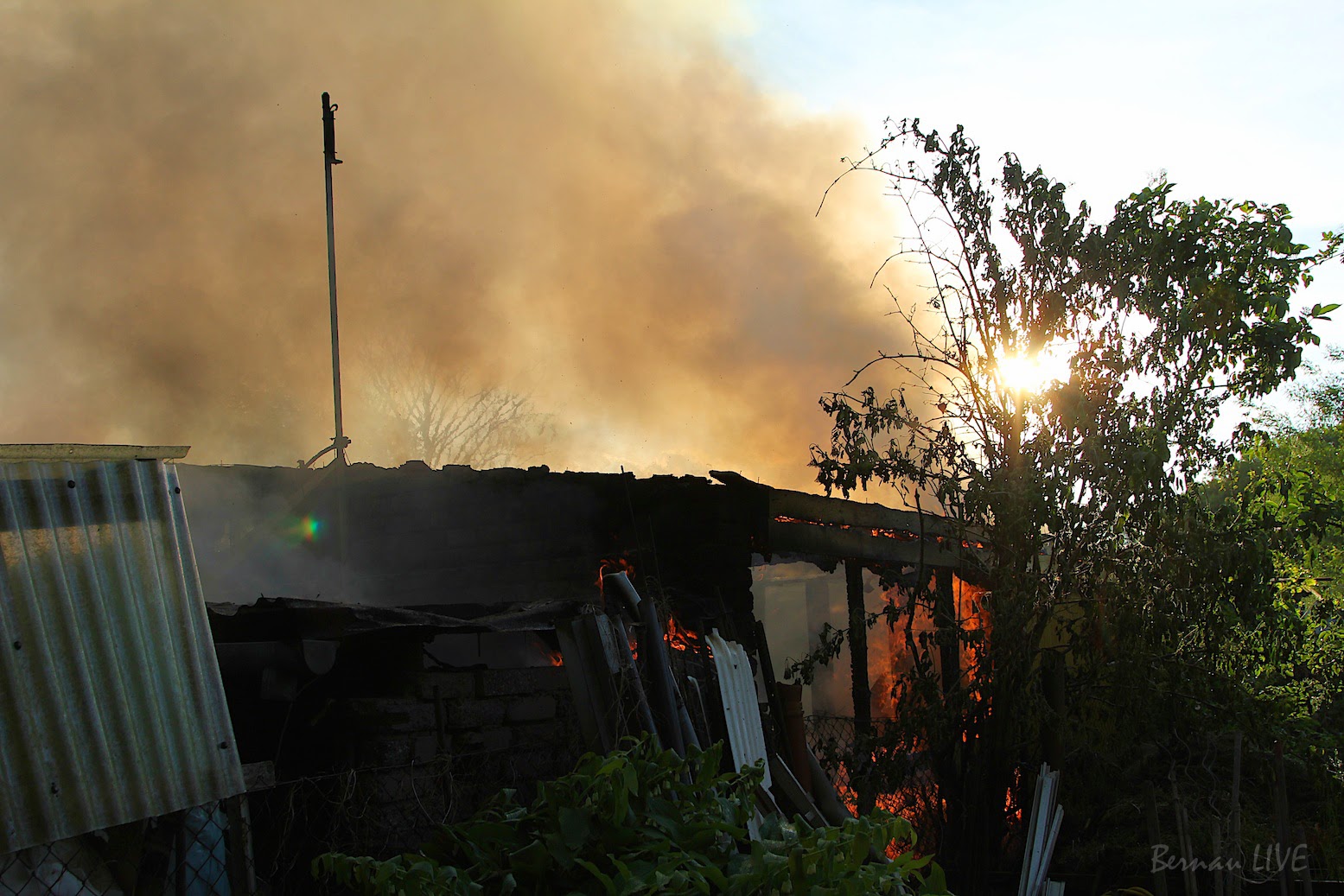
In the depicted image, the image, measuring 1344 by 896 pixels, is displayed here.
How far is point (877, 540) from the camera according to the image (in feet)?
34.0

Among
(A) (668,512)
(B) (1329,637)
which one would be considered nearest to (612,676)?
(A) (668,512)

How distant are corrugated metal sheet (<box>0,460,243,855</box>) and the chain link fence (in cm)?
22

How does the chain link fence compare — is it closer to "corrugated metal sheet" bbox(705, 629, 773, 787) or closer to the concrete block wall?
the concrete block wall

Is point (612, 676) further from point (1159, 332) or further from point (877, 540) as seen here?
point (877, 540)

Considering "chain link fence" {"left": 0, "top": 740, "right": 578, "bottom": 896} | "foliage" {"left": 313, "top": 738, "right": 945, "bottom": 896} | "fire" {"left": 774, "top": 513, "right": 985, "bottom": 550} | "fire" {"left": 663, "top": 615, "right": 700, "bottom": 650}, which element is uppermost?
"fire" {"left": 774, "top": 513, "right": 985, "bottom": 550}

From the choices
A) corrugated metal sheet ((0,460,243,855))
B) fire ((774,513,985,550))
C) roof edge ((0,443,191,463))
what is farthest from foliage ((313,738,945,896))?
fire ((774,513,985,550))

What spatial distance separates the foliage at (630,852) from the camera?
2.29 m

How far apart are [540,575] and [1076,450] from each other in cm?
473

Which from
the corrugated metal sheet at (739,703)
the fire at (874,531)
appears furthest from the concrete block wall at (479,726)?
the fire at (874,531)

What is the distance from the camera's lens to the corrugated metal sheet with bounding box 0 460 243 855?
10.2 ft

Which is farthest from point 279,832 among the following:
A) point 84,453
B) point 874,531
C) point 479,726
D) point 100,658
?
point 874,531

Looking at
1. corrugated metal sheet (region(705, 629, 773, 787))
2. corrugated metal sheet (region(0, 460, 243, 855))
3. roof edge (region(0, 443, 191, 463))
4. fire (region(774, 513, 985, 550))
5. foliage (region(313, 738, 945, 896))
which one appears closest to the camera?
foliage (region(313, 738, 945, 896))

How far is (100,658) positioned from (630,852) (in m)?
2.09

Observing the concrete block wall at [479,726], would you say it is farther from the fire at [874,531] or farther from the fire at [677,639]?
the fire at [874,531]
